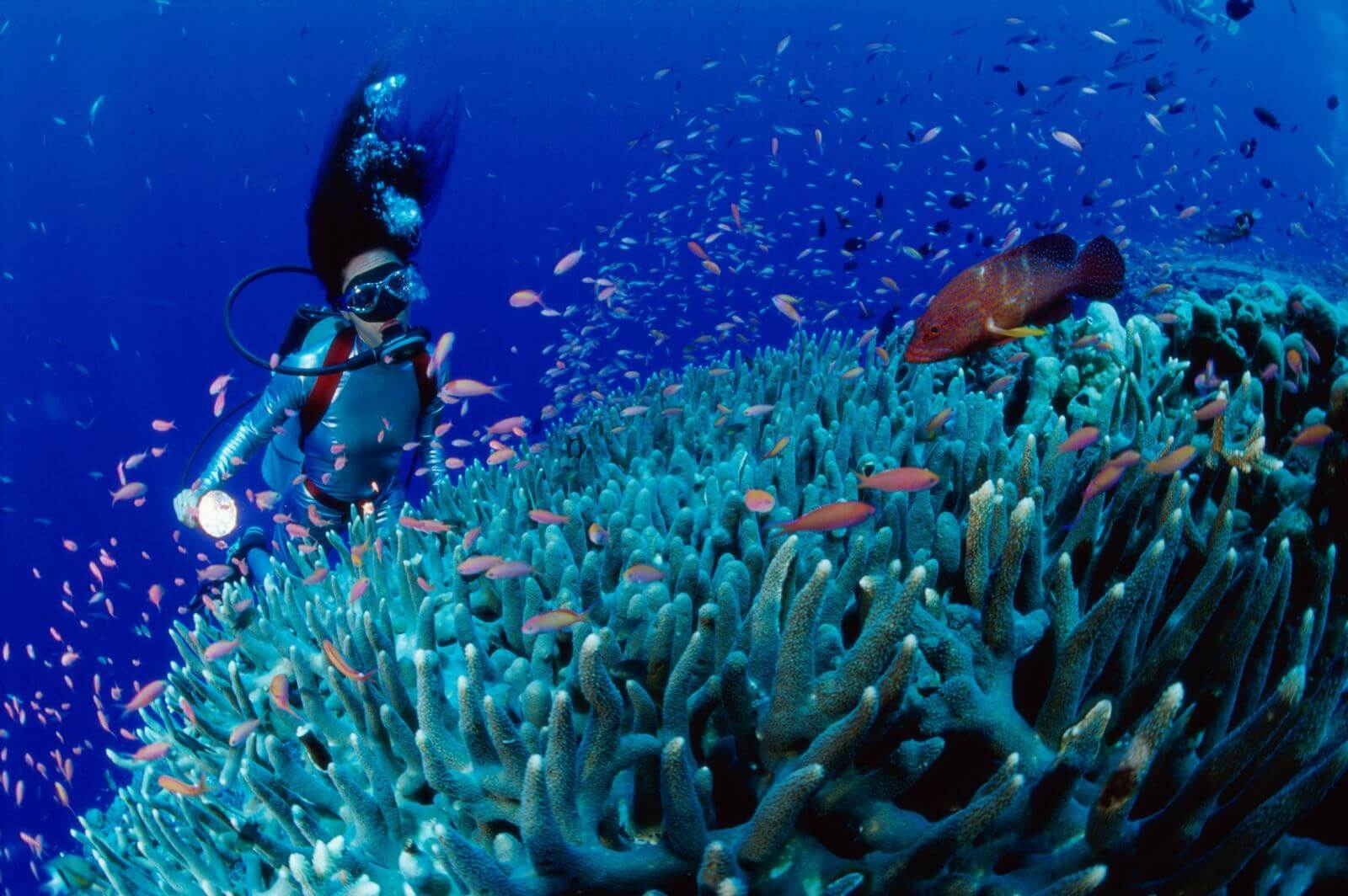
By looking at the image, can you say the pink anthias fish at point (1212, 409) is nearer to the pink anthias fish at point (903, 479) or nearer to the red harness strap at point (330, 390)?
the pink anthias fish at point (903, 479)

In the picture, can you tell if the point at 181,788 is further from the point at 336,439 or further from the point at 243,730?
the point at 336,439

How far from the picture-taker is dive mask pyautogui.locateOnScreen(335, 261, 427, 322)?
4.71m

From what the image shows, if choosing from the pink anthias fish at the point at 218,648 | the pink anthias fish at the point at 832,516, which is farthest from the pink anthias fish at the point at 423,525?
the pink anthias fish at the point at 832,516

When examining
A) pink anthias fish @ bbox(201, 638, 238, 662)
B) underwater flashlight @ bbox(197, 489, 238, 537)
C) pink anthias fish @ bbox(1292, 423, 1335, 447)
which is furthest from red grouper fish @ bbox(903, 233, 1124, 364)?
underwater flashlight @ bbox(197, 489, 238, 537)

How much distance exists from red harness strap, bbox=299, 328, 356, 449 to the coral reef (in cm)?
212

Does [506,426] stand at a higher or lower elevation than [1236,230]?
lower

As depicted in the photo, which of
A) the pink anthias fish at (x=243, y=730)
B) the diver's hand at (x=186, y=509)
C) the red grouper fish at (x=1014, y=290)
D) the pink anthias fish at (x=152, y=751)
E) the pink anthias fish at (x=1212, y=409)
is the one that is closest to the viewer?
the pink anthias fish at (x=243, y=730)

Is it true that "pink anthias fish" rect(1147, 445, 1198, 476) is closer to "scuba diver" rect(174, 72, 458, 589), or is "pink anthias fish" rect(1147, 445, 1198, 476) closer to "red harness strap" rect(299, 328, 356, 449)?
"scuba diver" rect(174, 72, 458, 589)

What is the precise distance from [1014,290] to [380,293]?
4115mm

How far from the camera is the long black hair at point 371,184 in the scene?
16.6 ft

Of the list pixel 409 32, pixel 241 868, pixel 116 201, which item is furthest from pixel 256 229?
pixel 241 868

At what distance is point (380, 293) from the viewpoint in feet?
15.5

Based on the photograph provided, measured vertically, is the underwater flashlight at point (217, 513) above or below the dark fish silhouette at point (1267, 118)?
below

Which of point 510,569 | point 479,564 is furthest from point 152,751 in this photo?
point 510,569
